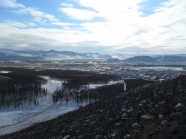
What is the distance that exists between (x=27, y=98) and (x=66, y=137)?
111m

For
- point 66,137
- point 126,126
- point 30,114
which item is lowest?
point 30,114

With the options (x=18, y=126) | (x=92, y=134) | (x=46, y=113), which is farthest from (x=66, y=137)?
(x=46, y=113)

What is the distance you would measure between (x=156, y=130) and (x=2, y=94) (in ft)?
447

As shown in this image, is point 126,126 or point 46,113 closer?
point 126,126

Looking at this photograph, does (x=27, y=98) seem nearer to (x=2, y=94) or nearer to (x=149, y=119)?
(x=2, y=94)

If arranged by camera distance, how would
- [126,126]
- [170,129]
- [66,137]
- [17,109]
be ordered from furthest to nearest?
[17,109] → [66,137] → [126,126] → [170,129]

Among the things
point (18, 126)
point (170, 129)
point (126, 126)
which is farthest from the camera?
point (18, 126)

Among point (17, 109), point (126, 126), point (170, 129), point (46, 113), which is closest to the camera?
point (170, 129)

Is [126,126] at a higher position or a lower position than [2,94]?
higher

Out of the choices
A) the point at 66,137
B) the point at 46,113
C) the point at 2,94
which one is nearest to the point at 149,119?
the point at 66,137

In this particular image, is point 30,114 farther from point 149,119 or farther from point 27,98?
point 149,119

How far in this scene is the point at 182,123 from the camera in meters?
33.8

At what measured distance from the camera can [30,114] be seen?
123 metres

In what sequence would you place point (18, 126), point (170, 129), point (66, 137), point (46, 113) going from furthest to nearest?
point (46, 113)
point (18, 126)
point (66, 137)
point (170, 129)
